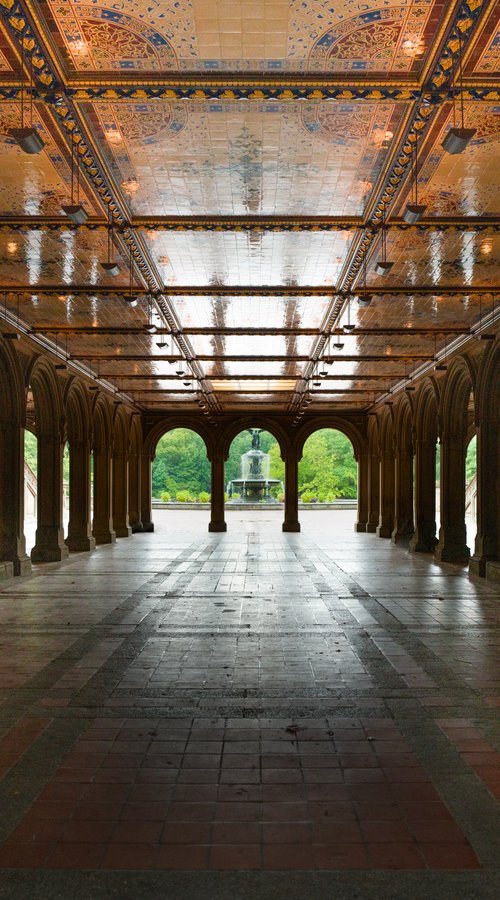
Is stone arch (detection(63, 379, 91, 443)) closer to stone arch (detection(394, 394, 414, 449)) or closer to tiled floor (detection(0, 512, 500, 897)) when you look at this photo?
tiled floor (detection(0, 512, 500, 897))

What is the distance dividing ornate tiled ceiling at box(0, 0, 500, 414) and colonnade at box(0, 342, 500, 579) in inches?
87.3

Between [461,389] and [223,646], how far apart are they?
10.8 m

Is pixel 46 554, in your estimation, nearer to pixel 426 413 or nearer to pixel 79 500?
pixel 79 500

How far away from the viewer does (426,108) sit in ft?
19.9

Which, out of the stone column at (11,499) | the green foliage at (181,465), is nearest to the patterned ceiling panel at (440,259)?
the stone column at (11,499)

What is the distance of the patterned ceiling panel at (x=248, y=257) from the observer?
9.11 meters

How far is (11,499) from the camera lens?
1412 centimetres

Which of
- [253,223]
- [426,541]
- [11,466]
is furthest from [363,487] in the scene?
[253,223]

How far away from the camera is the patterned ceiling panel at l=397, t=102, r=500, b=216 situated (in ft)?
20.5

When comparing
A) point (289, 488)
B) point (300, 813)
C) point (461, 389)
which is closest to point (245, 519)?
point (289, 488)

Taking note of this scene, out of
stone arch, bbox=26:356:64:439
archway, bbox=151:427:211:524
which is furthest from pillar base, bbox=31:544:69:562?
archway, bbox=151:427:211:524

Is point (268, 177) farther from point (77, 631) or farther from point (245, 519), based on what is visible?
point (245, 519)

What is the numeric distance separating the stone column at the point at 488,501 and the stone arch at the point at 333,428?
571 inches

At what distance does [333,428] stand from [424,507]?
32.5 ft
